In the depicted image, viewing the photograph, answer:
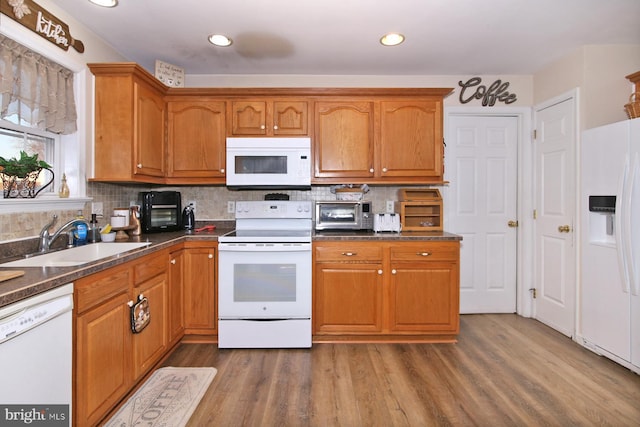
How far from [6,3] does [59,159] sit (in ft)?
3.08

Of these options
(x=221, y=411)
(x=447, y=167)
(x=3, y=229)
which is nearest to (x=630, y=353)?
(x=447, y=167)

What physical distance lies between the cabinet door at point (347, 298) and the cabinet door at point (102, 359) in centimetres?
136

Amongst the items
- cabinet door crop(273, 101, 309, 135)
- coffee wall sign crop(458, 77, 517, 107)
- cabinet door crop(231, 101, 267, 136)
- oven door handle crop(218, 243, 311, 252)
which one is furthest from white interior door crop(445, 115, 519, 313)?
cabinet door crop(231, 101, 267, 136)

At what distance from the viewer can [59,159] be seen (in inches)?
90.7

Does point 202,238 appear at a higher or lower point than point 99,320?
higher

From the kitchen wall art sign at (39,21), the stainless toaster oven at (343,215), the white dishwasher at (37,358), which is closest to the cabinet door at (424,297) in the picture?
the stainless toaster oven at (343,215)

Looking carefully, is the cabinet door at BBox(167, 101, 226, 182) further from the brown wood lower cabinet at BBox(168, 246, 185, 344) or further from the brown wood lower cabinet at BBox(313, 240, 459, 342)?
the brown wood lower cabinet at BBox(313, 240, 459, 342)

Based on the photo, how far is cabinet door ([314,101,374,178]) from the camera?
2.96 meters

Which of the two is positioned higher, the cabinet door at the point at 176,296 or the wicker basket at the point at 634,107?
the wicker basket at the point at 634,107

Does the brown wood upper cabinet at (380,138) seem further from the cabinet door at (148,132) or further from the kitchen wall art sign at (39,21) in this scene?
the kitchen wall art sign at (39,21)

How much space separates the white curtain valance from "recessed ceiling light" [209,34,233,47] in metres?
1.01

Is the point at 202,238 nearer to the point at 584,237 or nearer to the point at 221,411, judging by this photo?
the point at 221,411

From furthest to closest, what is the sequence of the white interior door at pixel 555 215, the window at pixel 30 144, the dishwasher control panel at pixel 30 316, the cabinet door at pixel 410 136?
the cabinet door at pixel 410 136 → the white interior door at pixel 555 215 → the window at pixel 30 144 → the dishwasher control panel at pixel 30 316

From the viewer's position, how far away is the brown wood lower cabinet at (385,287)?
2.68 m
